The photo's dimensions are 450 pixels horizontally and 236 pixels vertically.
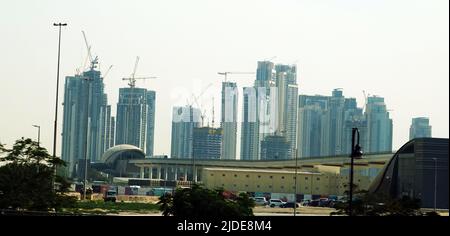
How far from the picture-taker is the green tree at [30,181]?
5541cm

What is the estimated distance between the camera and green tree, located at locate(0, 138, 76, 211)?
5541 cm

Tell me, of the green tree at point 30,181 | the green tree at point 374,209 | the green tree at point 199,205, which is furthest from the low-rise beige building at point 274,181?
the green tree at point 199,205

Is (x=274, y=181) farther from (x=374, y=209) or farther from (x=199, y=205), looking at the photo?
(x=199, y=205)

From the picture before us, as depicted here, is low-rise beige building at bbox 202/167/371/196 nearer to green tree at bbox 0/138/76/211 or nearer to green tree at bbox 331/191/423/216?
green tree at bbox 331/191/423/216

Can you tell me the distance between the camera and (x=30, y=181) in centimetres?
5741

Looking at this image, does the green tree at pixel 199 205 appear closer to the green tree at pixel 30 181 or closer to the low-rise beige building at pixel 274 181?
the green tree at pixel 30 181

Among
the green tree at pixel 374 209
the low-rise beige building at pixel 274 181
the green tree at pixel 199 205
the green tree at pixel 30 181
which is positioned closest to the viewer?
the green tree at pixel 199 205

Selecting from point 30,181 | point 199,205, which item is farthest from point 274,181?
point 199,205

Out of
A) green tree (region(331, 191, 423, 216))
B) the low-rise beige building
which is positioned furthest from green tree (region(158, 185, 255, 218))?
the low-rise beige building

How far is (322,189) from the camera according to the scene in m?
183

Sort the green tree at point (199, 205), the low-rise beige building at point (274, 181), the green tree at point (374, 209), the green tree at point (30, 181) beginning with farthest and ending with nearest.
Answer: the low-rise beige building at point (274, 181) < the green tree at point (374, 209) < the green tree at point (30, 181) < the green tree at point (199, 205)
